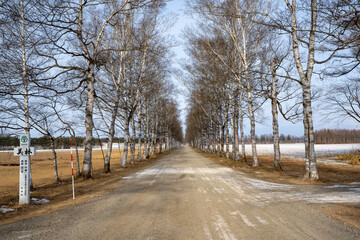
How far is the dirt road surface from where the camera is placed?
3.92 metres

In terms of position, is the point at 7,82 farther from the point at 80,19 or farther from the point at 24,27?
the point at 80,19

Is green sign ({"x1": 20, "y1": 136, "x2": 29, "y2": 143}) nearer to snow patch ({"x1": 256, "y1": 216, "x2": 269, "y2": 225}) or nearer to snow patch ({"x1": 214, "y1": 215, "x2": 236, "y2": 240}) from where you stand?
snow patch ({"x1": 214, "y1": 215, "x2": 236, "y2": 240})

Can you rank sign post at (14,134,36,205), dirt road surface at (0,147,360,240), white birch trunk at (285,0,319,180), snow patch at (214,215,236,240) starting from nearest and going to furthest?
snow patch at (214,215,236,240)
dirt road surface at (0,147,360,240)
sign post at (14,134,36,205)
white birch trunk at (285,0,319,180)

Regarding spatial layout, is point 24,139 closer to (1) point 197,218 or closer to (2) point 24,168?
(2) point 24,168

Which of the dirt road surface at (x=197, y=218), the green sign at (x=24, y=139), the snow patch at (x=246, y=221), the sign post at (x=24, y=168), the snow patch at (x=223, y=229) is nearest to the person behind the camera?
the snow patch at (x=223, y=229)

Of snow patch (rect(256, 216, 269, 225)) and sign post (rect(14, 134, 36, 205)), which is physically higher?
sign post (rect(14, 134, 36, 205))

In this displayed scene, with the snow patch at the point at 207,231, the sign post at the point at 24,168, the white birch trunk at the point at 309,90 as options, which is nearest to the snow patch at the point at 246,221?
the snow patch at the point at 207,231

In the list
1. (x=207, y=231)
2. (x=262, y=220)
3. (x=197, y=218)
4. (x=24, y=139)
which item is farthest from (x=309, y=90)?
(x=24, y=139)

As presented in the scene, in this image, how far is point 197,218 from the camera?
15.6ft

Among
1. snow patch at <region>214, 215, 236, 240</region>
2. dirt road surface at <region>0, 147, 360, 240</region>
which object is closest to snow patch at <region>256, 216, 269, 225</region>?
dirt road surface at <region>0, 147, 360, 240</region>

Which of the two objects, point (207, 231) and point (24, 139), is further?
point (24, 139)

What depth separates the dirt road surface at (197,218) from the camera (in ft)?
12.9

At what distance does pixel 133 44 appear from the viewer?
1700 cm

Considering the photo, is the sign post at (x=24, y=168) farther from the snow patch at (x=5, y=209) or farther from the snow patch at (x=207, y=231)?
the snow patch at (x=207, y=231)
